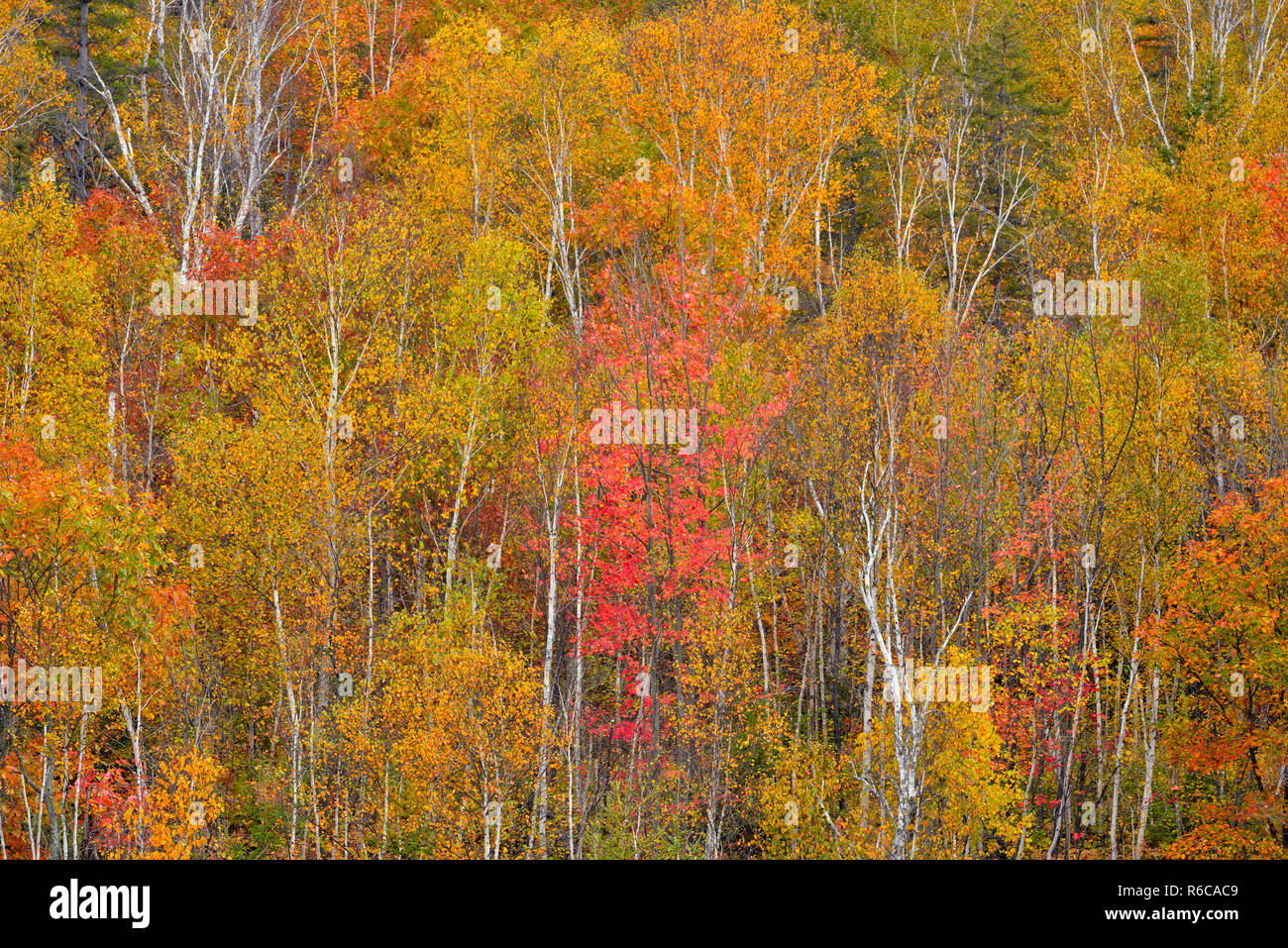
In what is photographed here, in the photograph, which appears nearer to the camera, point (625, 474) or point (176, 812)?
point (176, 812)

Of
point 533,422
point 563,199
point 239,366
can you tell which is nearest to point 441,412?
point 533,422

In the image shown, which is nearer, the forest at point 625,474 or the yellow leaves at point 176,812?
the yellow leaves at point 176,812

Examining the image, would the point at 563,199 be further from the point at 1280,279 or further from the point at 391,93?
the point at 1280,279

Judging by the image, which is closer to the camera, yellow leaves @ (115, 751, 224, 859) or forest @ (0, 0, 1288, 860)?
yellow leaves @ (115, 751, 224, 859)

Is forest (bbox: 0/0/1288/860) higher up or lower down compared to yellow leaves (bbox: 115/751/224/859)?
higher up

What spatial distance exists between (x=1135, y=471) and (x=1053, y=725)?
658cm

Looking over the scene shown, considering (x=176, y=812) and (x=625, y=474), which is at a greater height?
(x=625, y=474)

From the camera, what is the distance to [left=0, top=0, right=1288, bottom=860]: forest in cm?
2653

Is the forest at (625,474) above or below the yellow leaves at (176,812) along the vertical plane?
above

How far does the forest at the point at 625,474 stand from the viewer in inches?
1045

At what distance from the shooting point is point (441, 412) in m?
32.7

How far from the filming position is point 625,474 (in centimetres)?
3197
